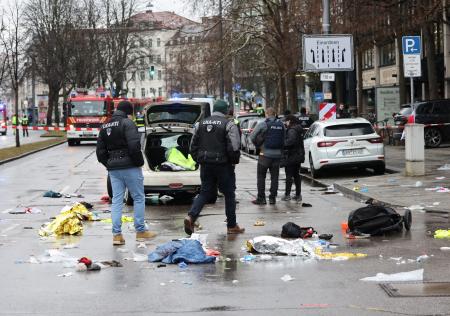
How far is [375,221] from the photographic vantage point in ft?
36.4

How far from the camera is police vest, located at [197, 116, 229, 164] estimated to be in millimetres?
11430

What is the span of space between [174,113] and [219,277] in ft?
36.1

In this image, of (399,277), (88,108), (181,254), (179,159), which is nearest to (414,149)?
Result: (179,159)

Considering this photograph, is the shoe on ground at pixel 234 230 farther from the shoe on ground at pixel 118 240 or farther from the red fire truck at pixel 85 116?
the red fire truck at pixel 85 116

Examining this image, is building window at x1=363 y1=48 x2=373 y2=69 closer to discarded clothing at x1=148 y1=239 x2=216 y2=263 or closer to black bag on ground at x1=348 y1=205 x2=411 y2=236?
black bag on ground at x1=348 y1=205 x2=411 y2=236

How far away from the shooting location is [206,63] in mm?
48688

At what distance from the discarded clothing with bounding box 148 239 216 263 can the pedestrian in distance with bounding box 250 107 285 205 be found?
20.2ft

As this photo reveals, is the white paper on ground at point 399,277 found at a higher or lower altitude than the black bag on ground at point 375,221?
lower

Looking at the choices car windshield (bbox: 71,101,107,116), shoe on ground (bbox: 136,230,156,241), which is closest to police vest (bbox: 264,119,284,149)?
shoe on ground (bbox: 136,230,156,241)

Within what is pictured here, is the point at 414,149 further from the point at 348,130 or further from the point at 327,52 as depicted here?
the point at 327,52

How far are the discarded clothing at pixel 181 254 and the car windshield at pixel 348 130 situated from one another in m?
12.2

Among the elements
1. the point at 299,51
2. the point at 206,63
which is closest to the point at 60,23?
the point at 206,63

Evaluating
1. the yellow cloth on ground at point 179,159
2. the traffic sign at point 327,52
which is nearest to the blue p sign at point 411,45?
the traffic sign at point 327,52

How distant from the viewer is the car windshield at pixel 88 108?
164ft
